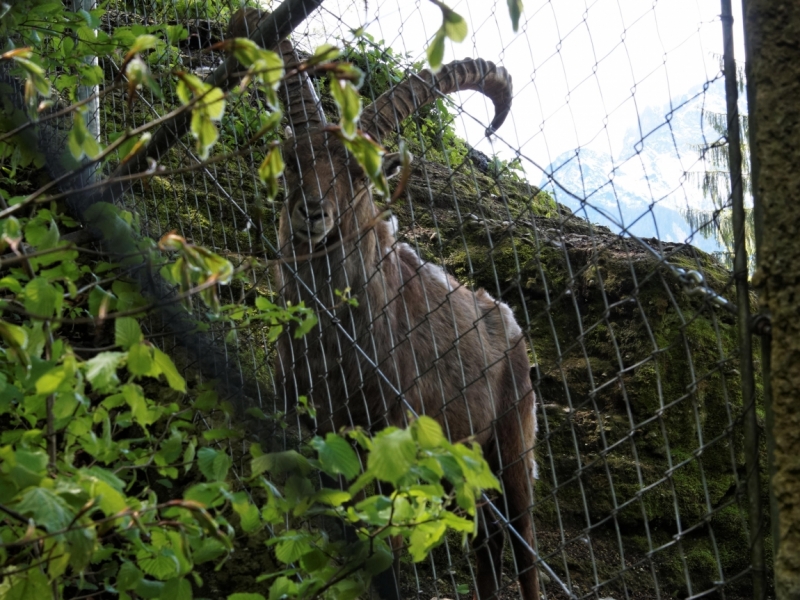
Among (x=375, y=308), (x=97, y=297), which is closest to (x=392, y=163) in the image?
(x=375, y=308)

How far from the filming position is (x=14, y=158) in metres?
2.70

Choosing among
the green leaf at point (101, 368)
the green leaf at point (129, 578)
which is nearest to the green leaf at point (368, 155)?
the green leaf at point (101, 368)

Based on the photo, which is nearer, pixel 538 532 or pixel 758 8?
pixel 758 8

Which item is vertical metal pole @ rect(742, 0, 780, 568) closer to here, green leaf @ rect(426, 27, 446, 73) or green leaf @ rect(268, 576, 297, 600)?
green leaf @ rect(426, 27, 446, 73)

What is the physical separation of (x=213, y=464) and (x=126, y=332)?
42cm

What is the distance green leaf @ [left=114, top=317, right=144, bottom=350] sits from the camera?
152 centimetres

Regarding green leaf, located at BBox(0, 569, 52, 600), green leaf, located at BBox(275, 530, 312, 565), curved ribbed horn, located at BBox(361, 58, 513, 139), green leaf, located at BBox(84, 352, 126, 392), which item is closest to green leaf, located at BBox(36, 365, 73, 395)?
green leaf, located at BBox(84, 352, 126, 392)

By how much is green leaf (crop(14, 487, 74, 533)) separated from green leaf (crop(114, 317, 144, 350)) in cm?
32

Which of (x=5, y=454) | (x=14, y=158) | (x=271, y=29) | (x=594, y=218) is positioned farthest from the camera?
(x=594, y=218)

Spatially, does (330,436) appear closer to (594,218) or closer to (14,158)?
(14,158)

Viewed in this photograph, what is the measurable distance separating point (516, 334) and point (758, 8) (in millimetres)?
3789

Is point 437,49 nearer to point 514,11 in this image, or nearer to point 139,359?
point 514,11

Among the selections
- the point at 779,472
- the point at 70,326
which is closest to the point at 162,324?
the point at 70,326

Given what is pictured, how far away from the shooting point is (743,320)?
5.42 ft
